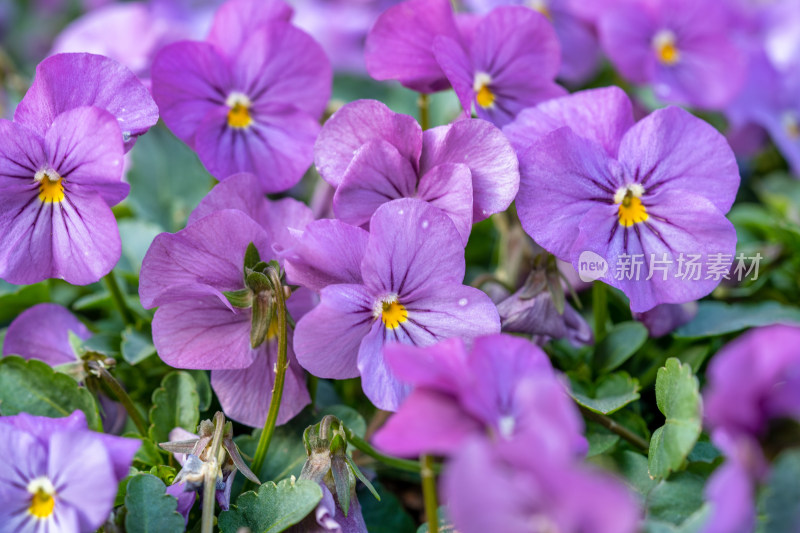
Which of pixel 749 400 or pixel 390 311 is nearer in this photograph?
pixel 749 400

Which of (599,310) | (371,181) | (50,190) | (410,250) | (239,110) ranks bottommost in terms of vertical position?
(599,310)

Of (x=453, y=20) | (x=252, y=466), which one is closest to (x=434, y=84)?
(x=453, y=20)

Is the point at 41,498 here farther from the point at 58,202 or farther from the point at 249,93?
the point at 249,93

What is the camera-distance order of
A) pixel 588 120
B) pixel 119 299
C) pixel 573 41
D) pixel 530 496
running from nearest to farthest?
pixel 530 496 < pixel 588 120 < pixel 119 299 < pixel 573 41

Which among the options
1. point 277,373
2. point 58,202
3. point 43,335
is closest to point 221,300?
point 277,373

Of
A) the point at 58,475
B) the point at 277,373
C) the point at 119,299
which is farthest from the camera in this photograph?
the point at 119,299

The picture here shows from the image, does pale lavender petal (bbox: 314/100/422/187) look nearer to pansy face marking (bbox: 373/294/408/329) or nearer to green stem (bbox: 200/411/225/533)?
pansy face marking (bbox: 373/294/408/329)

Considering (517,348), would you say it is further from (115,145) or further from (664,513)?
(115,145)
